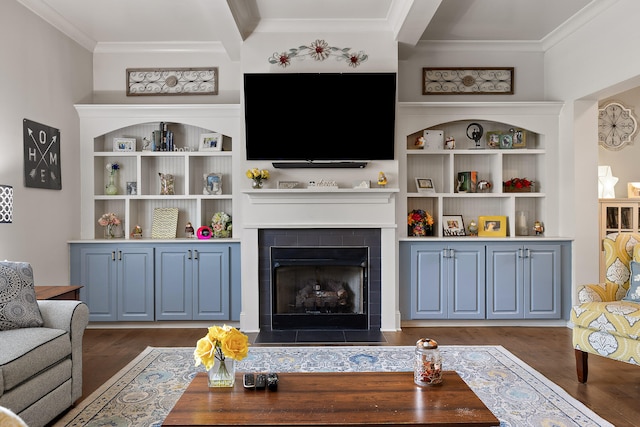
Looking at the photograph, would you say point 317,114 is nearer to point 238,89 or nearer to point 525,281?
point 238,89

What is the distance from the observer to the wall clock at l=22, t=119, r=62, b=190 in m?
3.88

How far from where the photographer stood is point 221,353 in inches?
82.6

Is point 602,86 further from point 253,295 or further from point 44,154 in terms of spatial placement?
point 44,154

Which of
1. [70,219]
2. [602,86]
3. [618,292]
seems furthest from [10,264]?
[602,86]

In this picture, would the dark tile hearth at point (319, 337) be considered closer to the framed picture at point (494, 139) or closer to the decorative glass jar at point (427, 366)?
the decorative glass jar at point (427, 366)

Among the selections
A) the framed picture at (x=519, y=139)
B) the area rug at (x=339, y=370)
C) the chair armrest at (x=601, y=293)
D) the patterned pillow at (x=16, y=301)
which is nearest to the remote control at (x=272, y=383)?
the area rug at (x=339, y=370)

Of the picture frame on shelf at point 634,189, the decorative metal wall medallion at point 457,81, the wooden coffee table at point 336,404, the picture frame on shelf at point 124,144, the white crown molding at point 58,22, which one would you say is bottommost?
the wooden coffee table at point 336,404

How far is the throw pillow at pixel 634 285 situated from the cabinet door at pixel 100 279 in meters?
4.39

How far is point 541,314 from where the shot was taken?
4.69m

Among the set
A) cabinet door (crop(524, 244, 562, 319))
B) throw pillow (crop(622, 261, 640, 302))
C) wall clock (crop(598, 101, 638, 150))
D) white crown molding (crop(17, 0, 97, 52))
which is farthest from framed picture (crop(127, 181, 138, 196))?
wall clock (crop(598, 101, 638, 150))

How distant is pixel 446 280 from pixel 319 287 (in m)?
1.28

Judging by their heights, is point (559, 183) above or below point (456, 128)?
below

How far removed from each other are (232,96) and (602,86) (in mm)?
3605

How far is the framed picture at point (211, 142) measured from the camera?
4969 millimetres
